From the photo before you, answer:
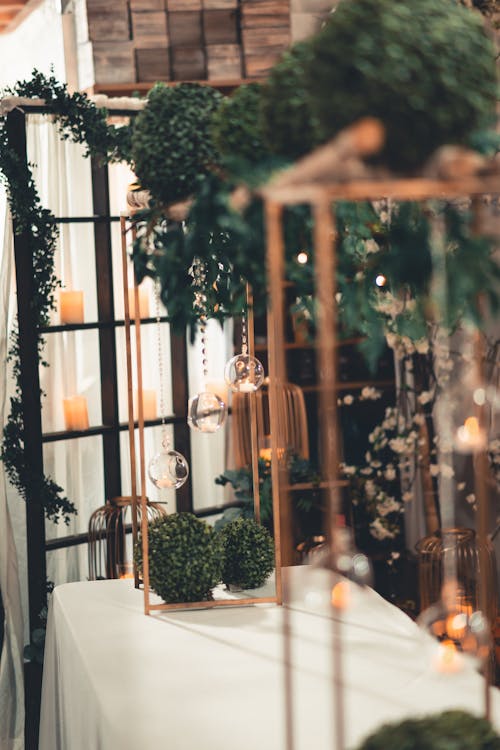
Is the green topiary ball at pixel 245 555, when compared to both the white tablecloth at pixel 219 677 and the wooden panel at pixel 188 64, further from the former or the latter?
the wooden panel at pixel 188 64

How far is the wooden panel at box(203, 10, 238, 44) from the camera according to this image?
4648 millimetres

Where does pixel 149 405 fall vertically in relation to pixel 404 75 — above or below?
below

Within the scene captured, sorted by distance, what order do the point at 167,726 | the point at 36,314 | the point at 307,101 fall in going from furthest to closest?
the point at 36,314, the point at 167,726, the point at 307,101

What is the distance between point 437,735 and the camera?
1478mm

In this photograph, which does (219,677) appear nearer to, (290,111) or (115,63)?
(290,111)

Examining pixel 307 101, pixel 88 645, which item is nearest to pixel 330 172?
pixel 307 101

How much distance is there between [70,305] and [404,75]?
290 centimetres

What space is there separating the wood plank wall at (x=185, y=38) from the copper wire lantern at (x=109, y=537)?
1.96 metres

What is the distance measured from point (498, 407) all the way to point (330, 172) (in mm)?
3313

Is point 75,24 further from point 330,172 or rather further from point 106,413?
point 330,172

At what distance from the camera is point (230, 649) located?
2287 mm

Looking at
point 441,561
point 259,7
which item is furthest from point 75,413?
point 259,7

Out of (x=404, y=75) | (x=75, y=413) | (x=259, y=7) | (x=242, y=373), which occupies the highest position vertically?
(x=259, y=7)

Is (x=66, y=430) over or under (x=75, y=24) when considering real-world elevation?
under
